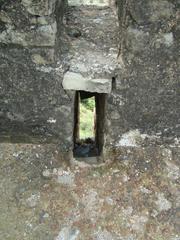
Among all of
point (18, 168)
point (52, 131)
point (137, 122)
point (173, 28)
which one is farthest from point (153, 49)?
point (18, 168)

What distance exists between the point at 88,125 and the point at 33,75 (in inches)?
150

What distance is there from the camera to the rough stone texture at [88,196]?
2684mm

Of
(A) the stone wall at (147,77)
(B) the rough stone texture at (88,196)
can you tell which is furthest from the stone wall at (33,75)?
(A) the stone wall at (147,77)

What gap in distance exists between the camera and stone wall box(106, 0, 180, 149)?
2602 millimetres

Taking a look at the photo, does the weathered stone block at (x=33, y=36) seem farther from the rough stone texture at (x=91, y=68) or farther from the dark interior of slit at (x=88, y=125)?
the dark interior of slit at (x=88, y=125)

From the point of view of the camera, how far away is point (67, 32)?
2973 mm

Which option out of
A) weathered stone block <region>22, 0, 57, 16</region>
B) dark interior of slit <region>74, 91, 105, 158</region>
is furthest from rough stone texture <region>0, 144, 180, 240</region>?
weathered stone block <region>22, 0, 57, 16</region>

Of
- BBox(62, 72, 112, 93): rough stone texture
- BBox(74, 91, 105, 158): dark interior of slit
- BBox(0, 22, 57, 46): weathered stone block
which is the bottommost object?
BBox(74, 91, 105, 158): dark interior of slit

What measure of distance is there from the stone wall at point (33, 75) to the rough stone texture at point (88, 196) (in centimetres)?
12

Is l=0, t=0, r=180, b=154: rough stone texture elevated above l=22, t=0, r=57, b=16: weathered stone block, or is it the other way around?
l=22, t=0, r=57, b=16: weathered stone block

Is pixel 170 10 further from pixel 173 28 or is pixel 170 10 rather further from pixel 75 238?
pixel 75 238

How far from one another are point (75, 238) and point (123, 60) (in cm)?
98

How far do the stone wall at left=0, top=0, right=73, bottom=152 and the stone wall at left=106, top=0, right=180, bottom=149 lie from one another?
0.98 ft

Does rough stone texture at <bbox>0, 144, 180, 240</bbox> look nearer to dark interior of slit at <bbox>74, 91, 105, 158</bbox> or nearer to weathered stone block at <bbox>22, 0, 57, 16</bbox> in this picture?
dark interior of slit at <bbox>74, 91, 105, 158</bbox>
